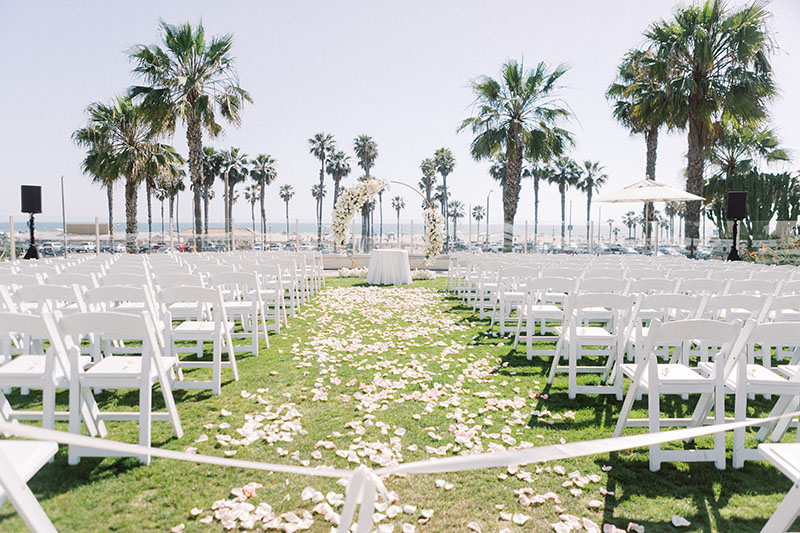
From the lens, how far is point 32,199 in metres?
12.9

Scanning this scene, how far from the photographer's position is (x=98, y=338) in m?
4.21

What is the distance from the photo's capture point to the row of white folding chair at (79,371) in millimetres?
2746

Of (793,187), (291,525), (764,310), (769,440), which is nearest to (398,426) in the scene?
(291,525)

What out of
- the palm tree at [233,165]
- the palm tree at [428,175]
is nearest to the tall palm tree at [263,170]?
the palm tree at [233,165]

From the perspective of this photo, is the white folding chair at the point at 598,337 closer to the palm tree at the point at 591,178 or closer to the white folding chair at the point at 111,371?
the white folding chair at the point at 111,371

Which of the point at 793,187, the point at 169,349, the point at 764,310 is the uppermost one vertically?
the point at 793,187

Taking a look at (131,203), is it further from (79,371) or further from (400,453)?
(400,453)

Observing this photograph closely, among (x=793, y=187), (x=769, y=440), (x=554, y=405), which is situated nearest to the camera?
(x=769, y=440)

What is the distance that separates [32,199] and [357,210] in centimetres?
885

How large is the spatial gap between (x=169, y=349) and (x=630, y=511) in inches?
146

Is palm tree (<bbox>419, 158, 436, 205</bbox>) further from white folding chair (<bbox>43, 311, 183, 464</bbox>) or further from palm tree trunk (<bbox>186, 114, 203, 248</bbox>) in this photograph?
white folding chair (<bbox>43, 311, 183, 464</bbox>)

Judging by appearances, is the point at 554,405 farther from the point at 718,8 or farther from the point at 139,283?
the point at 718,8

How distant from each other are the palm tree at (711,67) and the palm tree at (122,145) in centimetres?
1935

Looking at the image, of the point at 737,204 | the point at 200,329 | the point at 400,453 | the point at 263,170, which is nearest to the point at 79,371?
the point at 200,329
